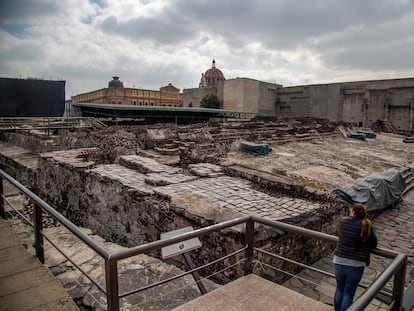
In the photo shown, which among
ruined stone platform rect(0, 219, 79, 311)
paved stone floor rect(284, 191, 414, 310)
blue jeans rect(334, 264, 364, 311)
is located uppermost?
ruined stone platform rect(0, 219, 79, 311)

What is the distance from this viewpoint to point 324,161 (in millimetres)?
12789

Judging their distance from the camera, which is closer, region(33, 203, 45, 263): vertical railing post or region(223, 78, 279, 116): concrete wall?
region(33, 203, 45, 263): vertical railing post

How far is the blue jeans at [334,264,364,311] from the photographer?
3.01 meters

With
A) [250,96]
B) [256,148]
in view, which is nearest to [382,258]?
[256,148]

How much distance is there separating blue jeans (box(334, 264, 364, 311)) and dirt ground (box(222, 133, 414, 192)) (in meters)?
5.71

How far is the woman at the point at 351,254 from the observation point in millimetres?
A: 2898

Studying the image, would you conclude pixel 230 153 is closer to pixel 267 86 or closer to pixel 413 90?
pixel 413 90

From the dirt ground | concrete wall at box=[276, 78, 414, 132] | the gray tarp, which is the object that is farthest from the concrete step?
concrete wall at box=[276, 78, 414, 132]

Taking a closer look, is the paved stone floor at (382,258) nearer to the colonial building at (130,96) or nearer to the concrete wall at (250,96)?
the concrete wall at (250,96)

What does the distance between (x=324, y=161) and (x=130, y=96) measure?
4615cm

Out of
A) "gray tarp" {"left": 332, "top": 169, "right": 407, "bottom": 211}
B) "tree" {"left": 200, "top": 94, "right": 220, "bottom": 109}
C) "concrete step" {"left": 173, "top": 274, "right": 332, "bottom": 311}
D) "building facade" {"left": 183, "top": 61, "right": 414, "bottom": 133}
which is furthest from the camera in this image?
"tree" {"left": 200, "top": 94, "right": 220, "bottom": 109}

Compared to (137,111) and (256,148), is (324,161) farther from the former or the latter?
(137,111)

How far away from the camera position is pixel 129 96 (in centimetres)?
5316

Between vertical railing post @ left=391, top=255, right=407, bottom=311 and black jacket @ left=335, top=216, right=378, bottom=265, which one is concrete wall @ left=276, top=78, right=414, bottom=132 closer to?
black jacket @ left=335, top=216, right=378, bottom=265
